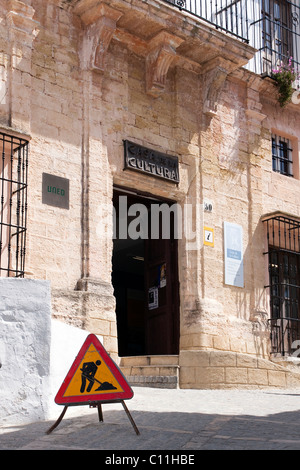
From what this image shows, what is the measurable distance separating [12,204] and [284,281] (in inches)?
229

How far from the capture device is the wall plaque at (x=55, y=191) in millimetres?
10281

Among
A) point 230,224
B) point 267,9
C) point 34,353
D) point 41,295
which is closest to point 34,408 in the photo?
point 34,353

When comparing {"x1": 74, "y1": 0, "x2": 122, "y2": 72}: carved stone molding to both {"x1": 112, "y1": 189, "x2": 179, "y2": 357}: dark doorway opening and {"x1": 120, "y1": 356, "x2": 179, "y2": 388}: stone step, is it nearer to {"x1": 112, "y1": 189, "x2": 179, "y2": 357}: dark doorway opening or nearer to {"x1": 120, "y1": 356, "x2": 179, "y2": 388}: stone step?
{"x1": 112, "y1": 189, "x2": 179, "y2": 357}: dark doorway opening

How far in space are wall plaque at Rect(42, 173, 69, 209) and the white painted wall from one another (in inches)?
109

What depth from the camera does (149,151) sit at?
462 inches

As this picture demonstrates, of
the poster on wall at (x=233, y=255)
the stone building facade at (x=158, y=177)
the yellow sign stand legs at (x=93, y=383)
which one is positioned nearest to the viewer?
the yellow sign stand legs at (x=93, y=383)

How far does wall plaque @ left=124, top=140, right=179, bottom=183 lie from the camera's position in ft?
37.4

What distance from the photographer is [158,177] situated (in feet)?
38.6

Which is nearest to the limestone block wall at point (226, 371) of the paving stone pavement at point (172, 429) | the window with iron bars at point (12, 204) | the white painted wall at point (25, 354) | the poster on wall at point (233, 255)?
the poster on wall at point (233, 255)

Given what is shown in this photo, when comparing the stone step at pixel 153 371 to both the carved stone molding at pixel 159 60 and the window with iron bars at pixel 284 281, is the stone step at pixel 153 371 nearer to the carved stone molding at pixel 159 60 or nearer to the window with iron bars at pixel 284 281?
the window with iron bars at pixel 284 281

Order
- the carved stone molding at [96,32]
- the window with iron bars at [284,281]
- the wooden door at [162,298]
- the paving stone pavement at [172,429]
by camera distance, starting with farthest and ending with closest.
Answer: the window with iron bars at [284,281] → the wooden door at [162,298] → the carved stone molding at [96,32] → the paving stone pavement at [172,429]

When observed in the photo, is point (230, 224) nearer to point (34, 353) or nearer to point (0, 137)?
point (0, 137)

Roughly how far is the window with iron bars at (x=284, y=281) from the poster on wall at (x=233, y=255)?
2.17 feet
